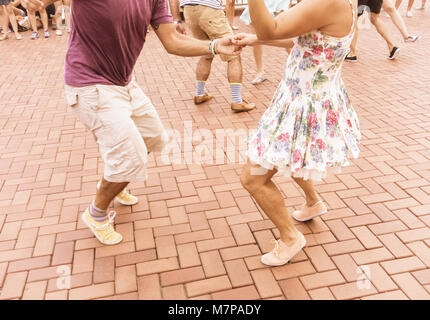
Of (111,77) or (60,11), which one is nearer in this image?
(111,77)

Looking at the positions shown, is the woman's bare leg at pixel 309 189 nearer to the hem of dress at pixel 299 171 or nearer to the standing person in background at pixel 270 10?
the hem of dress at pixel 299 171

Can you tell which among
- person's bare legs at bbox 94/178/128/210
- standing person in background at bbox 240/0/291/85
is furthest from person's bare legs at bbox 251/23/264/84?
person's bare legs at bbox 94/178/128/210

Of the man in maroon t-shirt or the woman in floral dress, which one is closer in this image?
the woman in floral dress

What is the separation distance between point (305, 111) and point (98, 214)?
1.59 metres

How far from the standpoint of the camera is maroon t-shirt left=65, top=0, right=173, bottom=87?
2127 millimetres

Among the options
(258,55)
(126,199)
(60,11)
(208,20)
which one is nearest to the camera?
(126,199)

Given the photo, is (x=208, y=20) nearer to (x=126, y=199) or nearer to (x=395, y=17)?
(x=126, y=199)

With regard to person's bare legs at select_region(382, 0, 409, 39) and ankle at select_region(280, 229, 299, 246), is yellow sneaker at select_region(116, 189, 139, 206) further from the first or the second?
person's bare legs at select_region(382, 0, 409, 39)

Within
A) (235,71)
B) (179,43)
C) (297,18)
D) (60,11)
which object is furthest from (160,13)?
(60,11)

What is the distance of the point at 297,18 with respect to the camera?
1779 millimetres

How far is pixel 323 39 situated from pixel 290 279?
56.6 inches

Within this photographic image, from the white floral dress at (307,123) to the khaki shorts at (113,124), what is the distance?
0.75 meters

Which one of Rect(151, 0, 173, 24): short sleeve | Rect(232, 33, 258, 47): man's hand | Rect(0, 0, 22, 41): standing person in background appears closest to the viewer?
Rect(232, 33, 258, 47): man's hand

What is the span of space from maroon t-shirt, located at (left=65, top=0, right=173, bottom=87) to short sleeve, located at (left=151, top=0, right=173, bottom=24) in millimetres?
55
